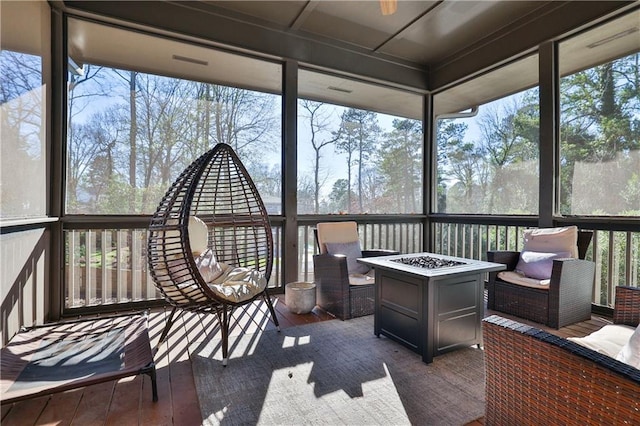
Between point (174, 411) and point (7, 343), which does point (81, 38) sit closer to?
point (7, 343)

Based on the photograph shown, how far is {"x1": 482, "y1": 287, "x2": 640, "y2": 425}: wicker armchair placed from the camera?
1.01 m

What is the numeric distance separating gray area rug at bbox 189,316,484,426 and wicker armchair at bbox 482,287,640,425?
0.46 m

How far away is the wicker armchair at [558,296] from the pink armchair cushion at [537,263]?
0.18 metres

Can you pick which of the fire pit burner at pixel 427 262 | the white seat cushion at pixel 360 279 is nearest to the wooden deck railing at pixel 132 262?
the white seat cushion at pixel 360 279

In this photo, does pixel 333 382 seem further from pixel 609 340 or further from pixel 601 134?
pixel 601 134

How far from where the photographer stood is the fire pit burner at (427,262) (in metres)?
2.62

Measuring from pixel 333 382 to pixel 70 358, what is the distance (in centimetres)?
169

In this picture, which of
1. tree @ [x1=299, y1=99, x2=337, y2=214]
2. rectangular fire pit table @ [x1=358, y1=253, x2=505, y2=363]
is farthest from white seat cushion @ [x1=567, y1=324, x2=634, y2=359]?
tree @ [x1=299, y1=99, x2=337, y2=214]

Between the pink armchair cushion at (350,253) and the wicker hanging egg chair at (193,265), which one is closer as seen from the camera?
the wicker hanging egg chair at (193,265)

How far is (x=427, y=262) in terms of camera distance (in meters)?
2.73

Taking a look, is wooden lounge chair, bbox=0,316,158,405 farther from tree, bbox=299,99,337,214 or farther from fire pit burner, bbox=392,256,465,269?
tree, bbox=299,99,337,214

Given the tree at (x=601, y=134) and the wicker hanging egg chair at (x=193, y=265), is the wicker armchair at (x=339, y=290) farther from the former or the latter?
the tree at (x=601, y=134)

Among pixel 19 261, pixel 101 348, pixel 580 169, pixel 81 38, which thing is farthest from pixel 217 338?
pixel 580 169

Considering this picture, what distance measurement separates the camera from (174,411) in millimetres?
1799
